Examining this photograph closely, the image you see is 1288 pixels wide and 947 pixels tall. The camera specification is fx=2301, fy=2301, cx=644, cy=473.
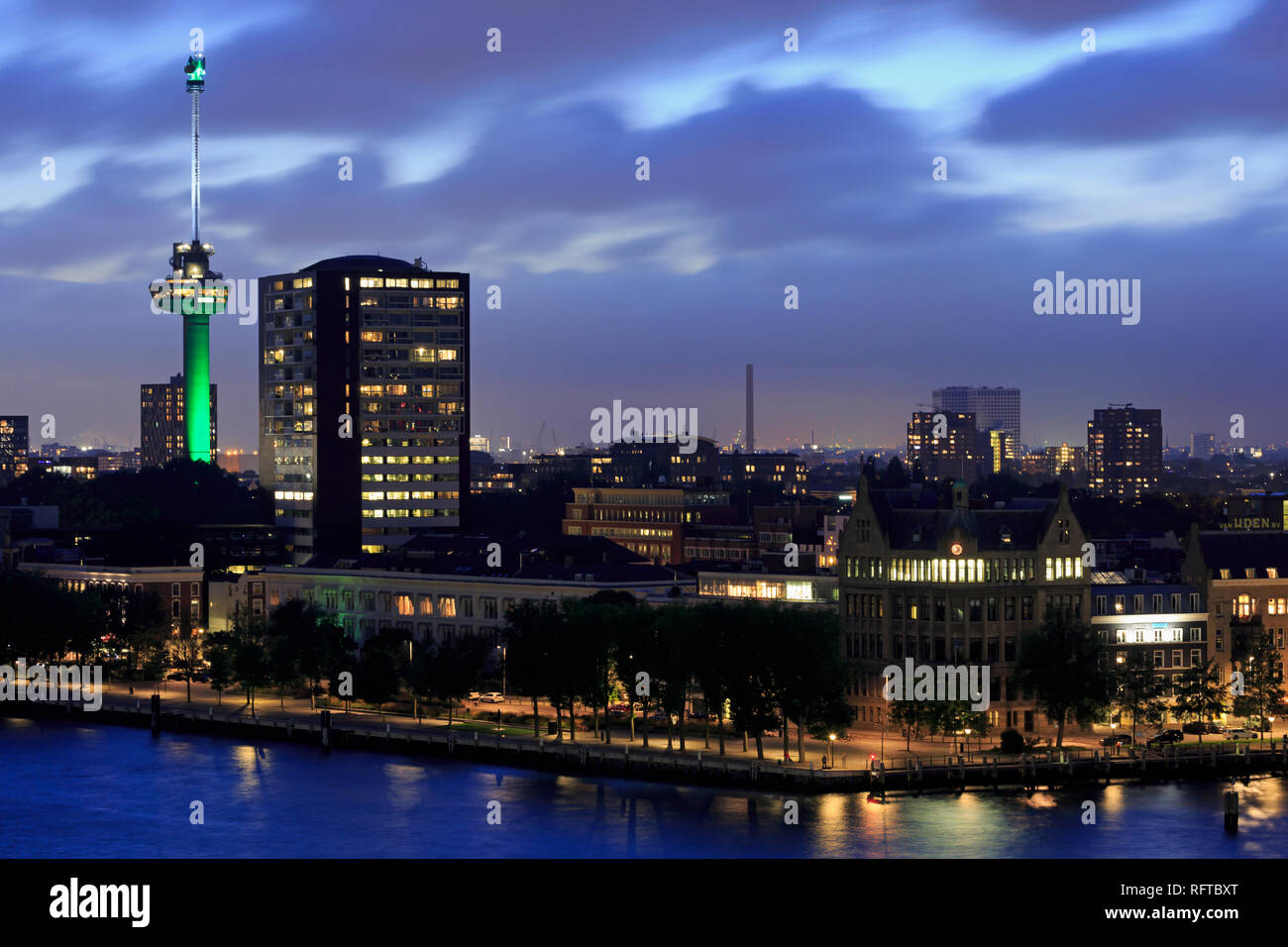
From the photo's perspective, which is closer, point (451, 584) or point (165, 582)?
point (451, 584)

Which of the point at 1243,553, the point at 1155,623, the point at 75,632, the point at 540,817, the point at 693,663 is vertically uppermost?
the point at 1243,553

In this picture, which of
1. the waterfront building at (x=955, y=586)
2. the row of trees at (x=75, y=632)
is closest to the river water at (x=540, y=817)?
the waterfront building at (x=955, y=586)

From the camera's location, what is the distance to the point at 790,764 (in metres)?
115

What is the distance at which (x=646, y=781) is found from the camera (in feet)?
382

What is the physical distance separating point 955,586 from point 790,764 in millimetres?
17473

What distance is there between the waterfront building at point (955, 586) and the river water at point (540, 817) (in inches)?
542

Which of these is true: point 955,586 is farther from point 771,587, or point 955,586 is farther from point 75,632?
point 75,632

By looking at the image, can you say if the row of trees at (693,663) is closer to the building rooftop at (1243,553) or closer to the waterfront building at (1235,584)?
the waterfront building at (1235,584)

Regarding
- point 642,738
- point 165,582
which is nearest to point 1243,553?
point 642,738
